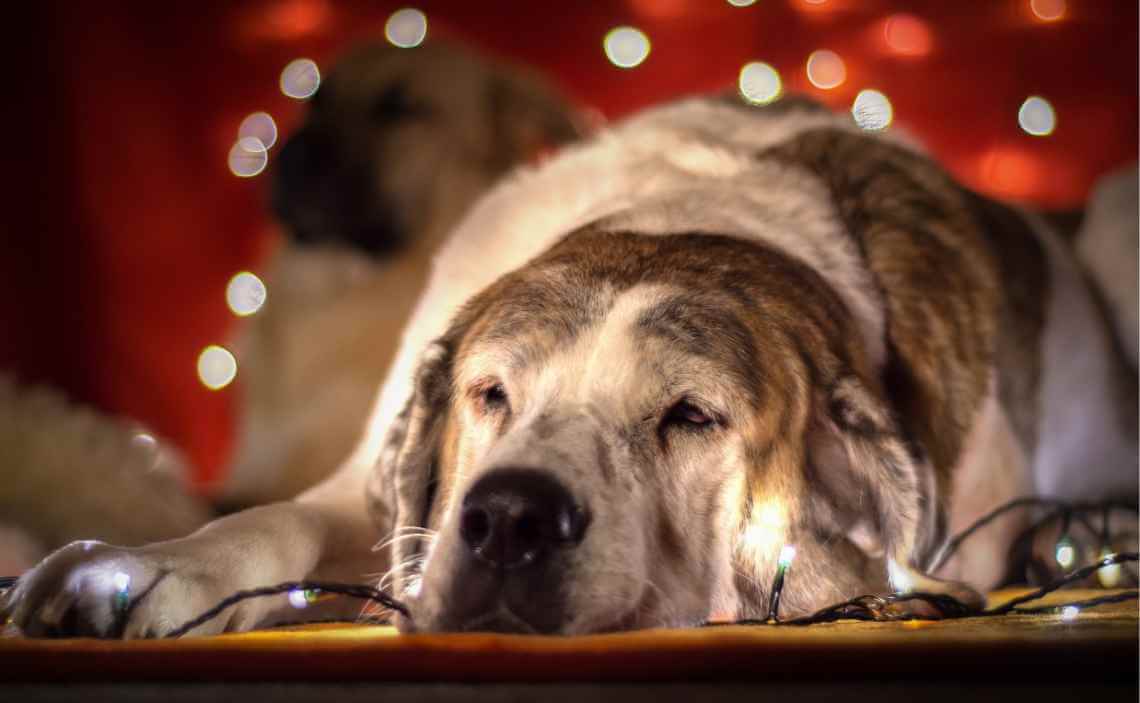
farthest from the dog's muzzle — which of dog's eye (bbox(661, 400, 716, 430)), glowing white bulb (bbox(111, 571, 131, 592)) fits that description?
glowing white bulb (bbox(111, 571, 131, 592))

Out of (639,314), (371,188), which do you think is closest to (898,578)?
(639,314)

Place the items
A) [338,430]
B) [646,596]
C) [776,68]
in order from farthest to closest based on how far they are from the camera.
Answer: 1. [776,68]
2. [338,430]
3. [646,596]

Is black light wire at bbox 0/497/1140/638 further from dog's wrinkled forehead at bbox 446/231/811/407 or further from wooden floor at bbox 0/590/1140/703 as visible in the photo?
dog's wrinkled forehead at bbox 446/231/811/407

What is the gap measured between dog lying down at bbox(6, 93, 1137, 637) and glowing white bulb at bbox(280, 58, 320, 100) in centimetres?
245

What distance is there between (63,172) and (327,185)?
1.25 metres

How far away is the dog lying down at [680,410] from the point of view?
1464 millimetres

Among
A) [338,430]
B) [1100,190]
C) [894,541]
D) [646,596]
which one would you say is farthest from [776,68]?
[646,596]

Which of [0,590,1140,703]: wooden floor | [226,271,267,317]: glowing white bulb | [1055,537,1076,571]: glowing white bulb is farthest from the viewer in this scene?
[226,271,267,317]: glowing white bulb

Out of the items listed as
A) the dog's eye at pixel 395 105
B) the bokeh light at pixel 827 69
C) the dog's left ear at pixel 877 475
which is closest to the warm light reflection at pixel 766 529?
the dog's left ear at pixel 877 475

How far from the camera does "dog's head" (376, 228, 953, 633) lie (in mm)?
1450

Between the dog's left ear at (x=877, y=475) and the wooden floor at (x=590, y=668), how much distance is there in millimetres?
553

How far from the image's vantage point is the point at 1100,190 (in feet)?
10.3

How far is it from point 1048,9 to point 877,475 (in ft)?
10.1

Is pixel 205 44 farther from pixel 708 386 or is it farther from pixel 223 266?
pixel 708 386
